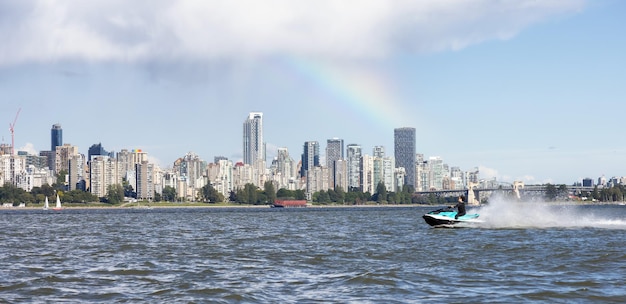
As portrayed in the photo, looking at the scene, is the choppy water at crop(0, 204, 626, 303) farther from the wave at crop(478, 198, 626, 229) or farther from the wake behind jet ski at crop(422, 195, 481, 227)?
the wave at crop(478, 198, 626, 229)

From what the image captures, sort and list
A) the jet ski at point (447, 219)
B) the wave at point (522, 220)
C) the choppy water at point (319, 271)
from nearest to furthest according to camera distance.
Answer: the choppy water at point (319, 271)
the jet ski at point (447, 219)
the wave at point (522, 220)

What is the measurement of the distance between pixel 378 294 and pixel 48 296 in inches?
451

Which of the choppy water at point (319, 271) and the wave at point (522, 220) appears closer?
the choppy water at point (319, 271)

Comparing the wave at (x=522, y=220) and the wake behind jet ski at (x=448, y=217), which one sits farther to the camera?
the wave at (x=522, y=220)

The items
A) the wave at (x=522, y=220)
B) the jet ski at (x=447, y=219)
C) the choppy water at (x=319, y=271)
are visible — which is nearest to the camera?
the choppy water at (x=319, y=271)

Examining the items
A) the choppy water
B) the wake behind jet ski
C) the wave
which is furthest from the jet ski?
the choppy water

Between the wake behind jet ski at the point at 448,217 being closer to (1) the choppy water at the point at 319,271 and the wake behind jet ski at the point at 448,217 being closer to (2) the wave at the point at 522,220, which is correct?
(2) the wave at the point at 522,220

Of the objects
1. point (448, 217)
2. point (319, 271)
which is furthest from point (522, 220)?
point (319, 271)

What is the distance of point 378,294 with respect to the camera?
28.6 m

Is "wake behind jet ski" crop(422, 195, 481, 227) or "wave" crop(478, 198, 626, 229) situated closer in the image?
"wake behind jet ski" crop(422, 195, 481, 227)

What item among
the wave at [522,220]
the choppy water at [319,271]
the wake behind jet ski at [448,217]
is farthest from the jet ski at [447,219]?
the choppy water at [319,271]

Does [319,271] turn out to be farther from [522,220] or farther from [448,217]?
[522,220]

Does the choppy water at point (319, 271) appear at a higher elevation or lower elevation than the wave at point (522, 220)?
lower

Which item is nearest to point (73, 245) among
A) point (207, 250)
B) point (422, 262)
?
point (207, 250)
